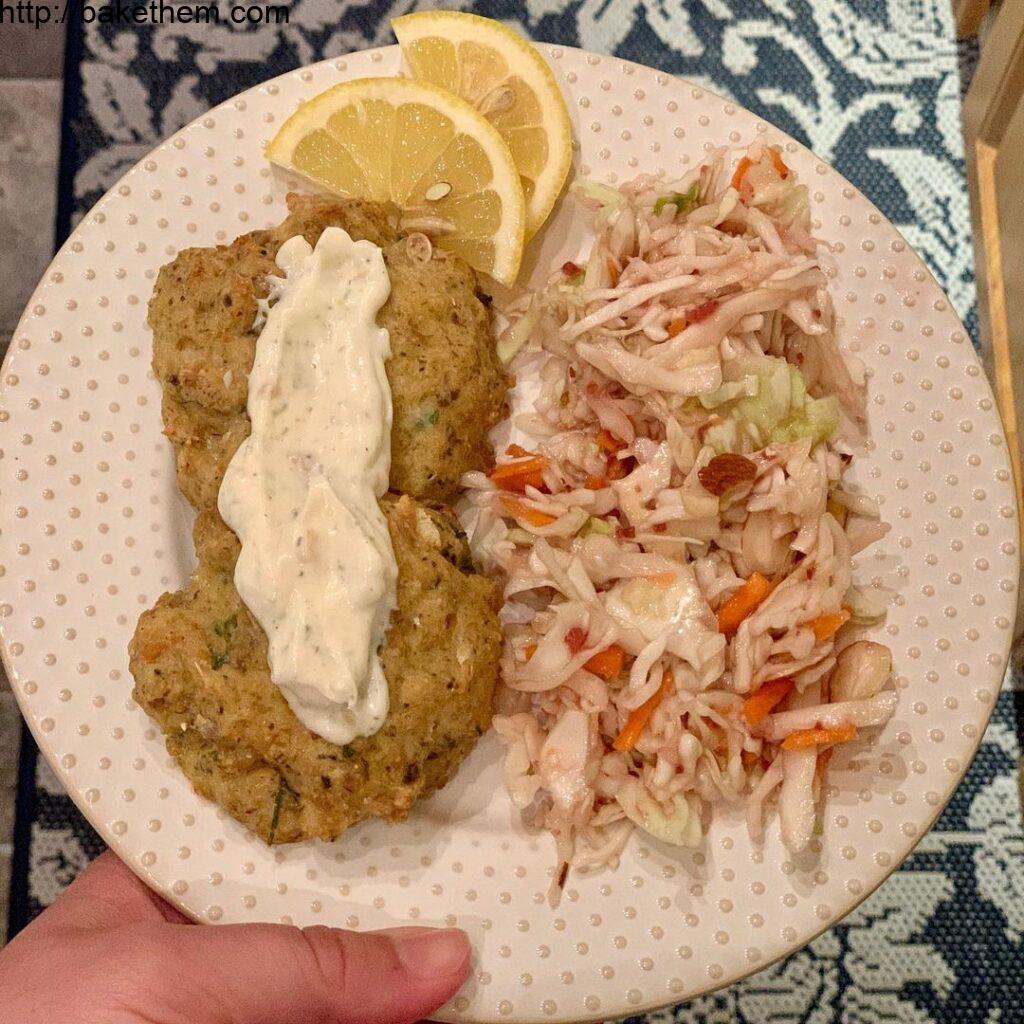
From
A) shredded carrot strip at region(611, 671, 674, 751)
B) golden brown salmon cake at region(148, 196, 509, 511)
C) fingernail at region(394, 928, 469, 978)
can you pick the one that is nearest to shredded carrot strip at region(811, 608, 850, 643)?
shredded carrot strip at region(611, 671, 674, 751)

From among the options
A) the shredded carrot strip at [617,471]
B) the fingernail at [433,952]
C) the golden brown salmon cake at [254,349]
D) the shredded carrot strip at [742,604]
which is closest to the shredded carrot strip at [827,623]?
the shredded carrot strip at [742,604]

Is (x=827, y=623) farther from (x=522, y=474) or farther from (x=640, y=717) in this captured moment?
(x=522, y=474)

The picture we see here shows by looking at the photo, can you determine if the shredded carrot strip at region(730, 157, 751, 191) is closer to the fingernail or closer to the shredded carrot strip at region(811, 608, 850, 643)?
the shredded carrot strip at region(811, 608, 850, 643)

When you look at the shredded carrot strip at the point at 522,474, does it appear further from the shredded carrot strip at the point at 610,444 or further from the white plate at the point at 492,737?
the white plate at the point at 492,737

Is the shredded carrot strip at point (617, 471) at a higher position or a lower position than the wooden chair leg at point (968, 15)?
lower

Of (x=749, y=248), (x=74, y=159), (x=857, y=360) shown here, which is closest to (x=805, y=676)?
(x=857, y=360)
